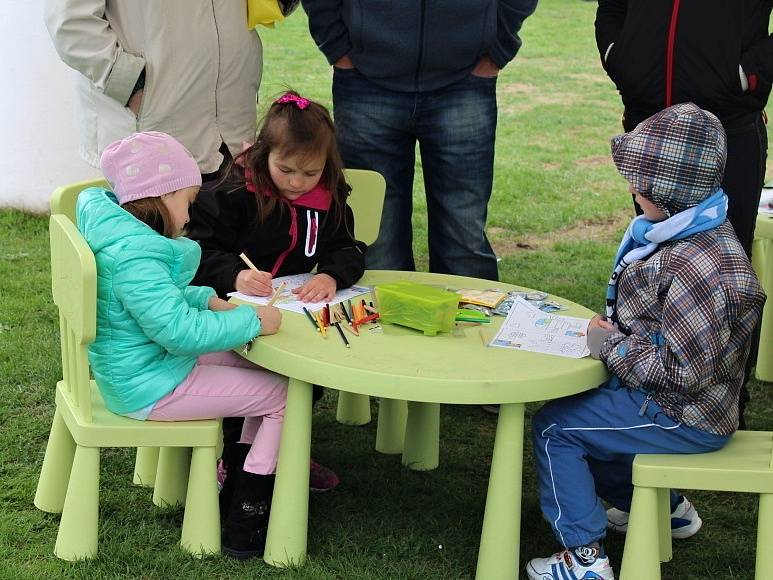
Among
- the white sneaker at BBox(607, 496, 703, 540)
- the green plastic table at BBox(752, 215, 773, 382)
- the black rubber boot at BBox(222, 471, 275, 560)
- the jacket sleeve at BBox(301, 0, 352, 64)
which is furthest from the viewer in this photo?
the green plastic table at BBox(752, 215, 773, 382)

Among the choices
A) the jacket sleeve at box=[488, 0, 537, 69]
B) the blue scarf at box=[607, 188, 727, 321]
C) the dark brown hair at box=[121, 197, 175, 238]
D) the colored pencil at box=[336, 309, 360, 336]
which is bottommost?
the colored pencil at box=[336, 309, 360, 336]

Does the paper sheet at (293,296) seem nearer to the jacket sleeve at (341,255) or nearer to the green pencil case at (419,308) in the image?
the jacket sleeve at (341,255)

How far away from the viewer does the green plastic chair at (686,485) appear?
289cm

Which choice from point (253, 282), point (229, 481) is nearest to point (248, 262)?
point (253, 282)

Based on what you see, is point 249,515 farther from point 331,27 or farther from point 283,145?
point 331,27

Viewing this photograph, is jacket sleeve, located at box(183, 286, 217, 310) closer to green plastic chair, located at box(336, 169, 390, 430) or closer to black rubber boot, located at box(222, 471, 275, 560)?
black rubber boot, located at box(222, 471, 275, 560)

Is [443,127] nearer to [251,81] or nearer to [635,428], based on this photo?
[251,81]

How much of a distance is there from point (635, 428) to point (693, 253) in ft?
1.56

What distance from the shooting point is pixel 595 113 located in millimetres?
10922

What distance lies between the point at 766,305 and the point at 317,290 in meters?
2.19

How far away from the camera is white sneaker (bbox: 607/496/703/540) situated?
3.46 metres

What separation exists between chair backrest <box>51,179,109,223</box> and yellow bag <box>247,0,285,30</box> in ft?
2.90

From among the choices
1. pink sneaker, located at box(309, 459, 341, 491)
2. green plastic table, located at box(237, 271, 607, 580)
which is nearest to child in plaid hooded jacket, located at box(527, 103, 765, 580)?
green plastic table, located at box(237, 271, 607, 580)

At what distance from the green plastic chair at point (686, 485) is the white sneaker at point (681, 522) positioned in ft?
1.64
